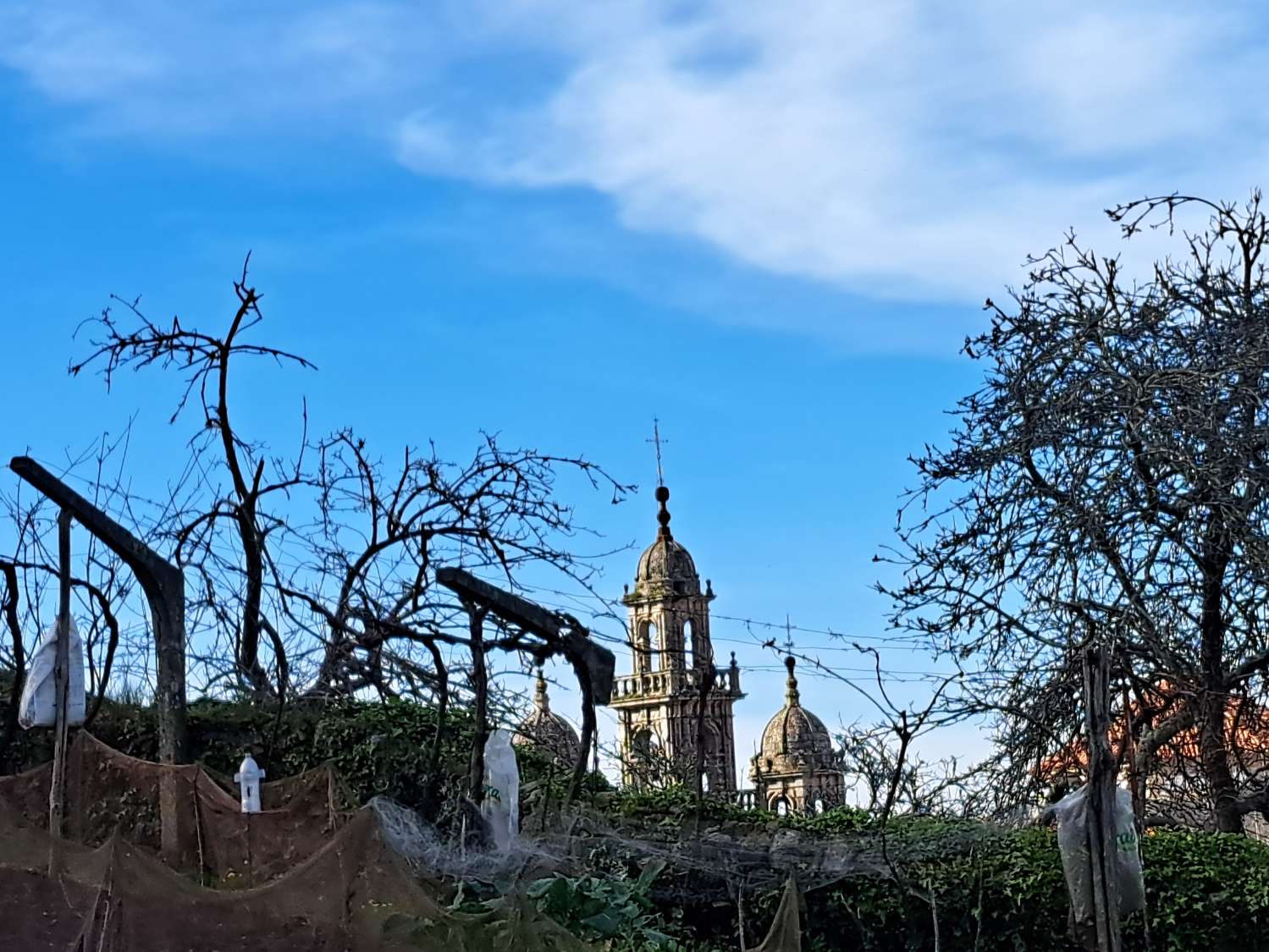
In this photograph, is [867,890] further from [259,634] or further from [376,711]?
[259,634]

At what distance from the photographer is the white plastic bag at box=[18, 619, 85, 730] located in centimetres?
991

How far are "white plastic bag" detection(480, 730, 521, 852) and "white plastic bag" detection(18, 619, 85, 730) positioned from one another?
251 centimetres

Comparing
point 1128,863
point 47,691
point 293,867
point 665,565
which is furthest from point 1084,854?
point 665,565

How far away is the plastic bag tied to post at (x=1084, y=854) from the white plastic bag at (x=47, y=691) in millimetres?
5741

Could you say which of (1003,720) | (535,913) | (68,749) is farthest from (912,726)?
(68,749)

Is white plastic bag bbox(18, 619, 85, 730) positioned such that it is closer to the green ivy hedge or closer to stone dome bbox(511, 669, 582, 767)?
stone dome bbox(511, 669, 582, 767)

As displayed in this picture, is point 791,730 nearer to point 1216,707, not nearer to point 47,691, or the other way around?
point 1216,707

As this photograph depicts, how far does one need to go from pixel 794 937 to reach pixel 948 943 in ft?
15.4

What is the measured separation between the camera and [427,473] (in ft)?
45.4

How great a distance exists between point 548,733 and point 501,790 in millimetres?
4135

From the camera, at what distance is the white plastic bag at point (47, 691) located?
9914mm

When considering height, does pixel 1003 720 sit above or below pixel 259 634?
below

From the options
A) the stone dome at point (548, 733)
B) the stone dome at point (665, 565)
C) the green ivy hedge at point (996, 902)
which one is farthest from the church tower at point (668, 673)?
the green ivy hedge at point (996, 902)

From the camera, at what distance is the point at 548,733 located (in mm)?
14711
